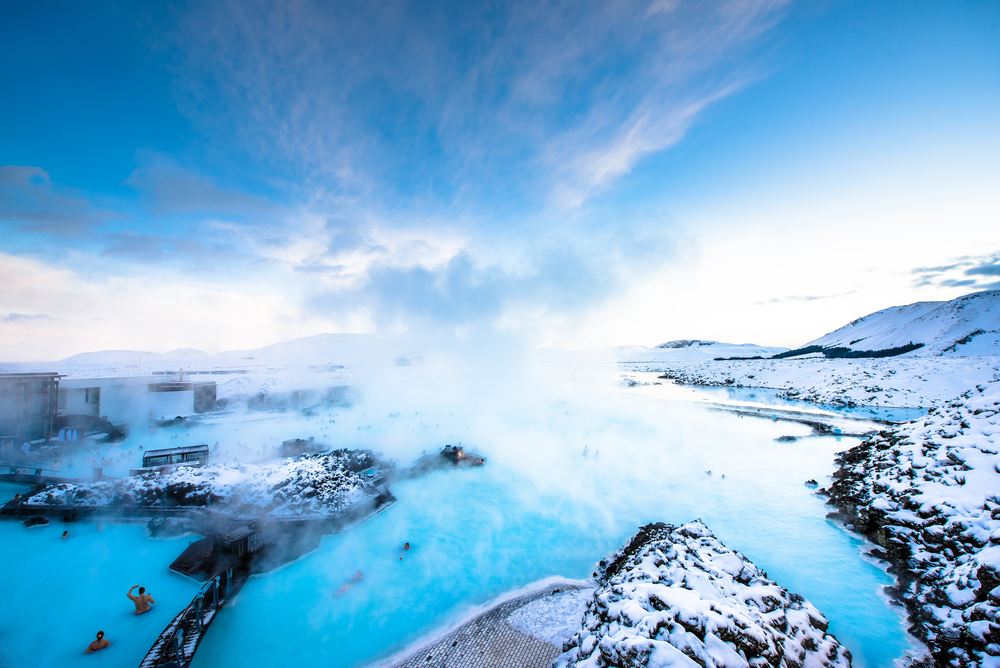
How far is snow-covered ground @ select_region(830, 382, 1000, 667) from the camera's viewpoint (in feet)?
29.6

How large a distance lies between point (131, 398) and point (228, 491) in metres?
29.4

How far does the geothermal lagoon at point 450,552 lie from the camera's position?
421 inches

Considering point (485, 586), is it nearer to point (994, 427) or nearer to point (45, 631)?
point (45, 631)

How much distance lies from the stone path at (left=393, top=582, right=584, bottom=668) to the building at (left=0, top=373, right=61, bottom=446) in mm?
33038

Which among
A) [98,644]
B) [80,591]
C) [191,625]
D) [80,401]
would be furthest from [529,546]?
[80,401]

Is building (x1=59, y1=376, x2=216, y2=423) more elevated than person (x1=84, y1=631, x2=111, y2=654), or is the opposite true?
building (x1=59, y1=376, x2=216, y2=423)

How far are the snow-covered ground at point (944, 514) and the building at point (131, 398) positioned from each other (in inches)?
1980

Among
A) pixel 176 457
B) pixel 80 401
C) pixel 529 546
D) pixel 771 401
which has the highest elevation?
pixel 80 401

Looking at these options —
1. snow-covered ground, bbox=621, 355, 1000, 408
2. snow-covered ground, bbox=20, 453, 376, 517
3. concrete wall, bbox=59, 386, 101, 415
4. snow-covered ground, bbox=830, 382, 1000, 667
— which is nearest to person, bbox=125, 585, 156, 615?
snow-covered ground, bbox=20, 453, 376, 517

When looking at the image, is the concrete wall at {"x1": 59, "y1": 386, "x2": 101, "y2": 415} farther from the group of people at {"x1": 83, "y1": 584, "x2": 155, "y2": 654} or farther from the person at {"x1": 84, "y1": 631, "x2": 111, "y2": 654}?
the person at {"x1": 84, "y1": 631, "x2": 111, "y2": 654}

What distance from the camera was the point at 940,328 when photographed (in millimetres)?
81750

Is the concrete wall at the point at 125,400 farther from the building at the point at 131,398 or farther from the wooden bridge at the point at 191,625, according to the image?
the wooden bridge at the point at 191,625

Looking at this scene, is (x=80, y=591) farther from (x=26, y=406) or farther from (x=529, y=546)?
(x=26, y=406)

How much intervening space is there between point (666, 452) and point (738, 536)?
40.8 ft
